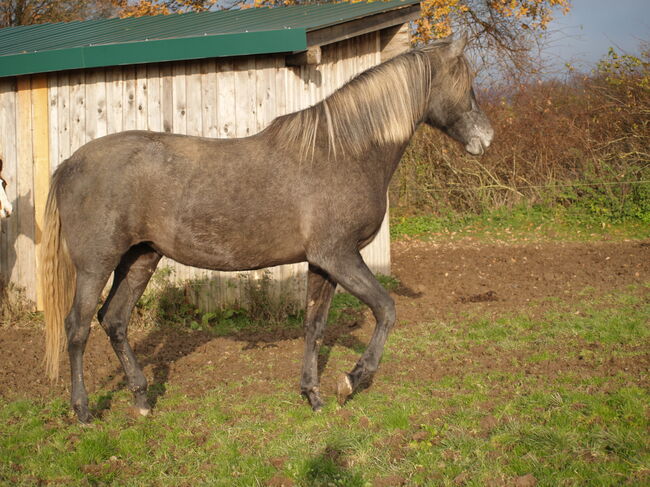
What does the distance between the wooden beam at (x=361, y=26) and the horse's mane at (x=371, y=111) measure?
2.69 metres

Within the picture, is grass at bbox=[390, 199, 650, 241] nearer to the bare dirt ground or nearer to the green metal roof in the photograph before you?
the bare dirt ground

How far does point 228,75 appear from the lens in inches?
301

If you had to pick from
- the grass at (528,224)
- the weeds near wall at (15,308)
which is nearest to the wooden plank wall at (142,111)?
the weeds near wall at (15,308)

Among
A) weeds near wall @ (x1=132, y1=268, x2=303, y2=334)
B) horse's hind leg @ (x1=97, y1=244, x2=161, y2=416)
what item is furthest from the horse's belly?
weeds near wall @ (x1=132, y1=268, x2=303, y2=334)

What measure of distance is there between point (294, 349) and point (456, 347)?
64.1 inches

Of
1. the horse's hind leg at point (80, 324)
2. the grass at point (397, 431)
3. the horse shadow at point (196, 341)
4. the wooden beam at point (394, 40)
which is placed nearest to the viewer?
the grass at point (397, 431)

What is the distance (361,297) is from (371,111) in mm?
1372

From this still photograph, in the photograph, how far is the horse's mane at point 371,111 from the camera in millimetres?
4566

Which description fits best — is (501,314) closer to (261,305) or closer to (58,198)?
(261,305)

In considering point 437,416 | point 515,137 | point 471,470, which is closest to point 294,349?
point 437,416

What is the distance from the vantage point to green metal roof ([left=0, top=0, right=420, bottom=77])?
7129mm

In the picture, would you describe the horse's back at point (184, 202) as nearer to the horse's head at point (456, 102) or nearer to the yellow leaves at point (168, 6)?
the horse's head at point (456, 102)

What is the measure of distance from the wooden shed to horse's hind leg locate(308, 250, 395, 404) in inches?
133

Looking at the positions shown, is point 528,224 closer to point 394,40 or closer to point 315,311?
point 394,40
